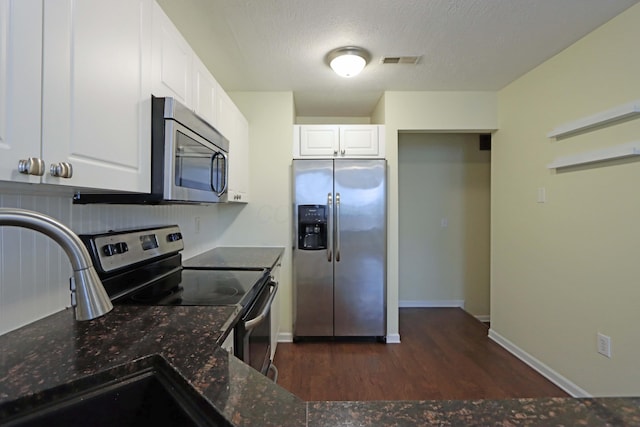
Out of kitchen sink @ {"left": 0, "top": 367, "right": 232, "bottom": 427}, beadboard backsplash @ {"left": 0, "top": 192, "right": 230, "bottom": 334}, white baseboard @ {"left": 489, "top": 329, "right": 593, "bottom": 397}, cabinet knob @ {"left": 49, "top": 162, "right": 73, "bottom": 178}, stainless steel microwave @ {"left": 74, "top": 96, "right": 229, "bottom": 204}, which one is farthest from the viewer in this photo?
white baseboard @ {"left": 489, "top": 329, "right": 593, "bottom": 397}

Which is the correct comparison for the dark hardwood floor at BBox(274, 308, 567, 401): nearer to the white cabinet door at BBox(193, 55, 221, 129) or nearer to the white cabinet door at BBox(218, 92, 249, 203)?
the white cabinet door at BBox(218, 92, 249, 203)

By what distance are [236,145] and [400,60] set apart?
57.6 inches

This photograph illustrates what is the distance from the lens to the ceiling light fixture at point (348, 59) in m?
2.13

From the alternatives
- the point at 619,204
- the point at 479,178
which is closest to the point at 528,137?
the point at 619,204

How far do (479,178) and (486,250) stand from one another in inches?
36.5

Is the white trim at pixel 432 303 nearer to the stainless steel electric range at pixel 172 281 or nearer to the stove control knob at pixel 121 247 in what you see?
the stainless steel electric range at pixel 172 281

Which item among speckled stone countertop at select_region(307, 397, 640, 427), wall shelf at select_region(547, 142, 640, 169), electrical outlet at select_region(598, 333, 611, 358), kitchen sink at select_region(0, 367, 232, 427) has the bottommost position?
electrical outlet at select_region(598, 333, 611, 358)

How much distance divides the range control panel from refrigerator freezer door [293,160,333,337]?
126cm

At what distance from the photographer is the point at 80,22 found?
83 centimetres

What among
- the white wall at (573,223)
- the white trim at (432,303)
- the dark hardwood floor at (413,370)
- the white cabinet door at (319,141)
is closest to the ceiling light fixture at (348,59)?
the white cabinet door at (319,141)

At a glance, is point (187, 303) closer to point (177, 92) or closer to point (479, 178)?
point (177, 92)

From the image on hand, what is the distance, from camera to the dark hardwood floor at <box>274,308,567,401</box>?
82.6 inches

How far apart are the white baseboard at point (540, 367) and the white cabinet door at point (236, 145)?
8.97 feet

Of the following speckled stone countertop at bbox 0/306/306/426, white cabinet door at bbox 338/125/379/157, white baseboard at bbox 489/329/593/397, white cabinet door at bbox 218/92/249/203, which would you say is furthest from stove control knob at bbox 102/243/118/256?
white baseboard at bbox 489/329/593/397
